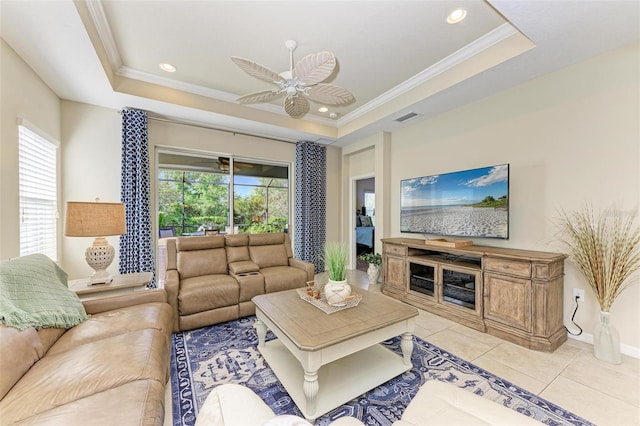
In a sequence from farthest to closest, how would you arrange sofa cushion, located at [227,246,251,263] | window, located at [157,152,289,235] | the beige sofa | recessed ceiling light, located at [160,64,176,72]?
window, located at [157,152,289,235] → sofa cushion, located at [227,246,251,263] → recessed ceiling light, located at [160,64,176,72] → the beige sofa

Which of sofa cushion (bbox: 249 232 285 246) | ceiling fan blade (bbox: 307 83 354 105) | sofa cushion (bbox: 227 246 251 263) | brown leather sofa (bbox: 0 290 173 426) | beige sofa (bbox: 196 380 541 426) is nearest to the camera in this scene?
beige sofa (bbox: 196 380 541 426)

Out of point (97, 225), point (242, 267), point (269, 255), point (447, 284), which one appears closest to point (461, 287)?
point (447, 284)

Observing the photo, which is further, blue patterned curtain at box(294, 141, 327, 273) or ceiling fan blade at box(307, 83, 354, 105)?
blue patterned curtain at box(294, 141, 327, 273)

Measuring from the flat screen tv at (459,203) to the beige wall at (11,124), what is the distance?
14.7 ft

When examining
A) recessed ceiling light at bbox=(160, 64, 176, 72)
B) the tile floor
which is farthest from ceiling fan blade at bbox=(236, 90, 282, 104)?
the tile floor

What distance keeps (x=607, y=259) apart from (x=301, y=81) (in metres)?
3.16

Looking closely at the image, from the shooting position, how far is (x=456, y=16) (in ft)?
7.20

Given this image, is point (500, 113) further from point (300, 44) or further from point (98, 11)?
point (98, 11)

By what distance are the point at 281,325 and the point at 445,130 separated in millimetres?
3487

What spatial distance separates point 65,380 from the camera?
1182 mm

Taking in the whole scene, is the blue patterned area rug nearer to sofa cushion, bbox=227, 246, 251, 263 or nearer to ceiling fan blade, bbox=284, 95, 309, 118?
sofa cushion, bbox=227, 246, 251, 263

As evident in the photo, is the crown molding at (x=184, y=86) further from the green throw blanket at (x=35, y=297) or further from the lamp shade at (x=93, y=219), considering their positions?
the green throw blanket at (x=35, y=297)

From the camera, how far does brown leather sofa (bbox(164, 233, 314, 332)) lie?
2.67 m

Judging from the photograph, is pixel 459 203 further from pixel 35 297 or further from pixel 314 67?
pixel 35 297
